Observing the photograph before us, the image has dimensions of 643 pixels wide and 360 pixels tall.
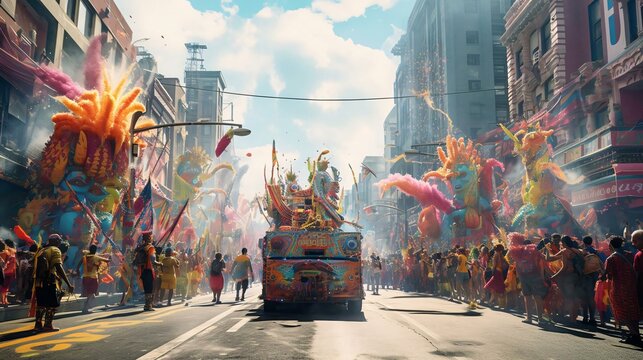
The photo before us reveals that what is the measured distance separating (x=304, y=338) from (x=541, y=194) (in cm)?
1431

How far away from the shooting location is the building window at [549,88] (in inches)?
1216

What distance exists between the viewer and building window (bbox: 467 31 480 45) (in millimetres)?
63312

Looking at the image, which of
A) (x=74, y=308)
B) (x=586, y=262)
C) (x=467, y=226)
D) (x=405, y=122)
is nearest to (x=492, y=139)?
(x=467, y=226)

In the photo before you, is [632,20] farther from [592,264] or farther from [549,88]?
[592,264]

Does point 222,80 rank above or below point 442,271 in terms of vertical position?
above

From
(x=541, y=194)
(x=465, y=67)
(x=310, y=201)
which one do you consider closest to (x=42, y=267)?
(x=310, y=201)

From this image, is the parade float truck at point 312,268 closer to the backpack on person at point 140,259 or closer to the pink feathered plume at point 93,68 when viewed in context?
the backpack on person at point 140,259

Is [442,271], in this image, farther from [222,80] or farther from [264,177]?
[222,80]

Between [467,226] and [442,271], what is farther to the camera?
[467,226]

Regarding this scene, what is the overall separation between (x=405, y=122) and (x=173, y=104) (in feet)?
151

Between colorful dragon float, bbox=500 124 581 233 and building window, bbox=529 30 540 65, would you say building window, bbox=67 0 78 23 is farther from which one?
building window, bbox=529 30 540 65

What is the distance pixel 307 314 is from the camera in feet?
46.7

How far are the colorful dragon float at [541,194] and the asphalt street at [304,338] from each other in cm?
801

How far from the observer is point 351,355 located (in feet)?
24.6
